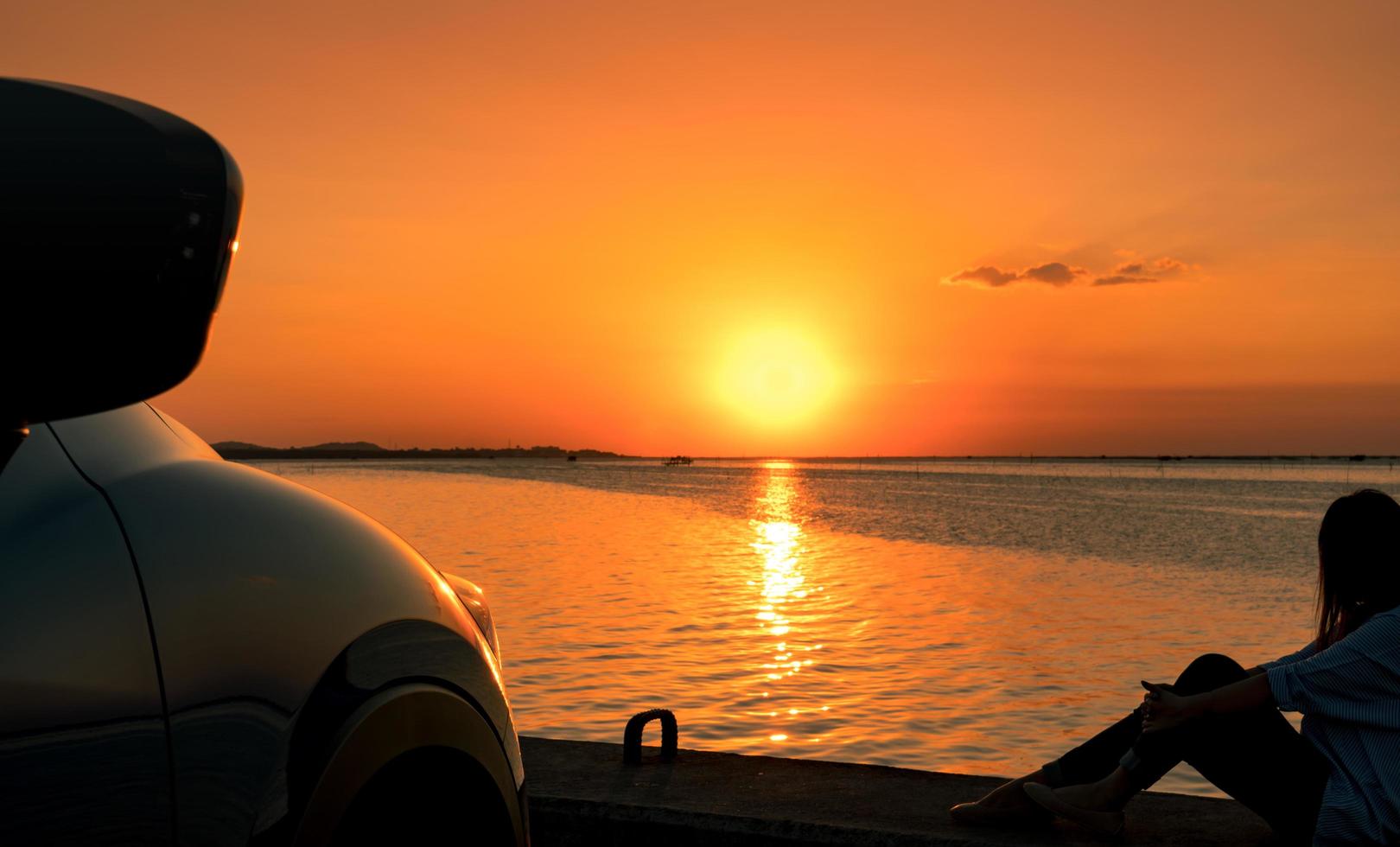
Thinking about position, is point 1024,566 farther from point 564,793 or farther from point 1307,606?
point 564,793

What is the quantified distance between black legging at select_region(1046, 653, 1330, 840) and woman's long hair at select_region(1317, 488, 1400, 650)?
0.42 m

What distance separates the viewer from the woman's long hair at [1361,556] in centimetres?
383

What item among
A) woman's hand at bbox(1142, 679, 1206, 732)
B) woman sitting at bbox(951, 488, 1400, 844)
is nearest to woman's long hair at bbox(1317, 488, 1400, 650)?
woman sitting at bbox(951, 488, 1400, 844)

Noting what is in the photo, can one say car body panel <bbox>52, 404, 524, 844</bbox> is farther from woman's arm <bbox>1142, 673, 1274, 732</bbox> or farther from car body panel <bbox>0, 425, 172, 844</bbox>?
woman's arm <bbox>1142, 673, 1274, 732</bbox>

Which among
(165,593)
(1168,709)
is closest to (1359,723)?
(1168,709)

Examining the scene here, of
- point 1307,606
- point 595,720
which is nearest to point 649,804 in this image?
point 595,720

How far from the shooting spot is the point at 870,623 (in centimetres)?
1543

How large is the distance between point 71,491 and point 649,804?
3.44 meters

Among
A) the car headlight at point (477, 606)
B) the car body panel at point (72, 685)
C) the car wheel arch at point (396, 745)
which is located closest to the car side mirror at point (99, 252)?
the car body panel at point (72, 685)

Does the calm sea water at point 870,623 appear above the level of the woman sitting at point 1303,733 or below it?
below

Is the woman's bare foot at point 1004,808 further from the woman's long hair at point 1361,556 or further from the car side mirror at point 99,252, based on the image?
the car side mirror at point 99,252

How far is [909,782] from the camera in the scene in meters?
5.13

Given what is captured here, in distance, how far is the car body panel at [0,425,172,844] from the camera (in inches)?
49.7

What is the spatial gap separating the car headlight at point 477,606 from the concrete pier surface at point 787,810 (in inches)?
84.8
